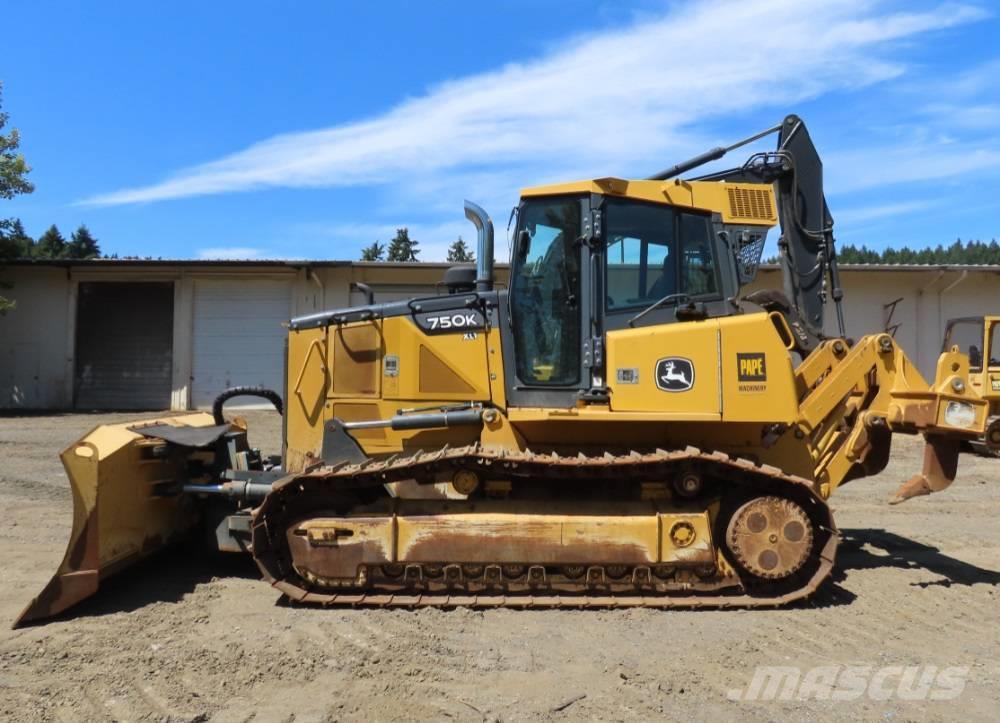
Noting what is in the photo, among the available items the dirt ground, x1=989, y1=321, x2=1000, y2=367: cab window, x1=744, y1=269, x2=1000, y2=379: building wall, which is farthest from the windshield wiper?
x1=744, y1=269, x2=1000, y2=379: building wall

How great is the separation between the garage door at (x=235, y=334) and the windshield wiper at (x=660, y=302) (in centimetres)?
1616

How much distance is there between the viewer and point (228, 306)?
66.9ft

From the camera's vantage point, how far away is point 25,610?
4.96m

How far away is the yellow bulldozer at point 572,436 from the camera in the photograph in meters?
5.31

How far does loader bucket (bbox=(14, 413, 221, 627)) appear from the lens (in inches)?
204

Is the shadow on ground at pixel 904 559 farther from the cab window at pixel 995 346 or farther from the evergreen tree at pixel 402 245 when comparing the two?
the evergreen tree at pixel 402 245

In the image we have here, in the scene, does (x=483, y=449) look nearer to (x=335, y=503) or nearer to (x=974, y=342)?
(x=335, y=503)

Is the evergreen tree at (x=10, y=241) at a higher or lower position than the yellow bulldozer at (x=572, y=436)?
higher

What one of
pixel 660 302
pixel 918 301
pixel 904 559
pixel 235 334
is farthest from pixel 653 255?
pixel 918 301

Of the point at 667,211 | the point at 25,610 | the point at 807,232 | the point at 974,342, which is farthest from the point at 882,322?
the point at 25,610

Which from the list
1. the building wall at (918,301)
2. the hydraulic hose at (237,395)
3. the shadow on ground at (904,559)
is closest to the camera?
the shadow on ground at (904,559)

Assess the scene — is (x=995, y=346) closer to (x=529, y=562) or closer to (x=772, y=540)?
(x=772, y=540)

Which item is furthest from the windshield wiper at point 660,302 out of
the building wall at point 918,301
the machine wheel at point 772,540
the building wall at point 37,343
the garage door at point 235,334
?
the building wall at point 37,343

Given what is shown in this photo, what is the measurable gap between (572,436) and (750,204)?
231cm
